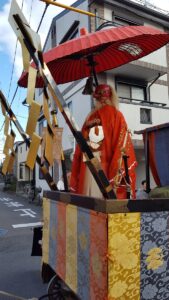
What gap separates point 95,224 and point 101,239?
114 millimetres

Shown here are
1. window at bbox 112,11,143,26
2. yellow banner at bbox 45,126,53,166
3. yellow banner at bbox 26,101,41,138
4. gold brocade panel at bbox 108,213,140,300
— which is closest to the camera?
gold brocade panel at bbox 108,213,140,300

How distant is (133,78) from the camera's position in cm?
1271

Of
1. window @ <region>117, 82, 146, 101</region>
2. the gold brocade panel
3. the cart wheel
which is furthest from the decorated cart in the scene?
window @ <region>117, 82, 146, 101</region>

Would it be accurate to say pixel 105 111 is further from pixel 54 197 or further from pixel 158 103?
pixel 158 103

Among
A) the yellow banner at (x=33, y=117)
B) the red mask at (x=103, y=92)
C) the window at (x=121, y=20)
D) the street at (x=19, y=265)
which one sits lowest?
the street at (x=19, y=265)

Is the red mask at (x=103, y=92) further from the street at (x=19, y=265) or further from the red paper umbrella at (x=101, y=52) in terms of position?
the street at (x=19, y=265)

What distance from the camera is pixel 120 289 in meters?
1.78

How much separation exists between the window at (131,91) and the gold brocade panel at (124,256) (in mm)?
10576

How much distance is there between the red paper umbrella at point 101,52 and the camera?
258 cm

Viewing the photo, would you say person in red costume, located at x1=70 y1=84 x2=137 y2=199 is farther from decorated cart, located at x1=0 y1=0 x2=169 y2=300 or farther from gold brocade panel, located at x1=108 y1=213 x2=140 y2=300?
gold brocade panel, located at x1=108 y1=213 x2=140 y2=300

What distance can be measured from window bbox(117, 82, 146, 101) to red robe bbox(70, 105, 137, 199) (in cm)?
930

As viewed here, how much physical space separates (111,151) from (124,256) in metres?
1.17

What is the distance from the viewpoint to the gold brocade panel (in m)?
1.75

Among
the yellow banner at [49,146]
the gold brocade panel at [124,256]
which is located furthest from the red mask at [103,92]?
the gold brocade panel at [124,256]
